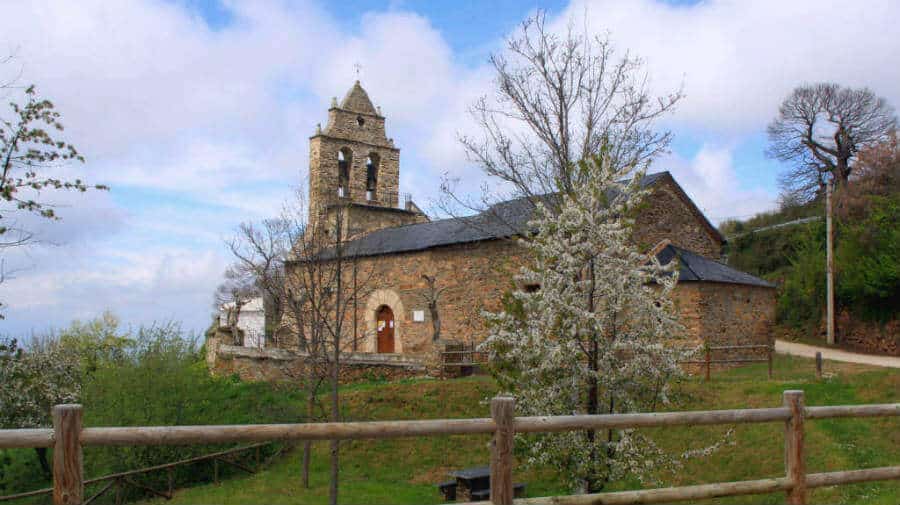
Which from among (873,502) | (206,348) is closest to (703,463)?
(873,502)

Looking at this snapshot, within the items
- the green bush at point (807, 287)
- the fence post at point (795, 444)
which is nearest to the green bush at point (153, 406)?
the fence post at point (795, 444)

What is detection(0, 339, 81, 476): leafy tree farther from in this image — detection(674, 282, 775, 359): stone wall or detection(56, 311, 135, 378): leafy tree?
detection(674, 282, 775, 359): stone wall

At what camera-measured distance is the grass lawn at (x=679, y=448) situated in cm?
1159

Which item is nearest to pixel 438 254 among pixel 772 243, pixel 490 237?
pixel 490 237

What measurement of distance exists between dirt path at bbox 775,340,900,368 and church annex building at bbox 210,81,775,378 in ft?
5.82

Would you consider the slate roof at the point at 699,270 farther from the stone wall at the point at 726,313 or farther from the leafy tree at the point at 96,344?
the leafy tree at the point at 96,344

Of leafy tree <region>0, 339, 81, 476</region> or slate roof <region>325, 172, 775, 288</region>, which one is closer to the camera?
leafy tree <region>0, 339, 81, 476</region>

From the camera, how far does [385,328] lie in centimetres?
2764

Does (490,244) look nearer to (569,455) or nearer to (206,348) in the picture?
(206,348)

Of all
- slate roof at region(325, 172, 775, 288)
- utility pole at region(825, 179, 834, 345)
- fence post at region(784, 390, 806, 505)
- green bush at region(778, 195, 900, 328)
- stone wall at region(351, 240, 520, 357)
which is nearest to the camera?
fence post at region(784, 390, 806, 505)

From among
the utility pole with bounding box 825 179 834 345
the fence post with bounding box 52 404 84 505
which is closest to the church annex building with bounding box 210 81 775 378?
the utility pole with bounding box 825 179 834 345

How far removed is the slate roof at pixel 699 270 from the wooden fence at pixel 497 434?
13.4m

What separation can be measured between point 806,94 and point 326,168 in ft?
76.6

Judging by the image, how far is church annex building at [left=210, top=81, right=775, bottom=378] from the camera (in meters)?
19.6
